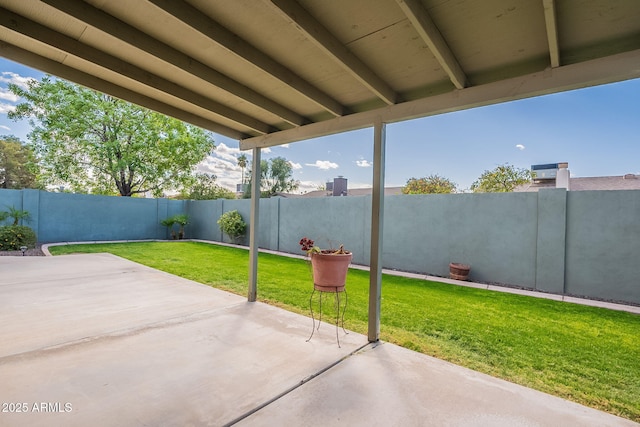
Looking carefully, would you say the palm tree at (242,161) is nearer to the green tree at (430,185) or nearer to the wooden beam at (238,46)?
the green tree at (430,185)

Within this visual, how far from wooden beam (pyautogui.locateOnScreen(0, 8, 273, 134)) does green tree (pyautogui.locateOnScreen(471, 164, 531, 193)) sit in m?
13.2

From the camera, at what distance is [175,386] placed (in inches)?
81.0

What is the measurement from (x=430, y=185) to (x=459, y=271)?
34.1ft

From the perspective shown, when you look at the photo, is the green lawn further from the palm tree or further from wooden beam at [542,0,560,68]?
the palm tree

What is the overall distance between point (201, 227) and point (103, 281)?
7.91 m

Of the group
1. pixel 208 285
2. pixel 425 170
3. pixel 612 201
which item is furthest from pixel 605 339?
pixel 425 170

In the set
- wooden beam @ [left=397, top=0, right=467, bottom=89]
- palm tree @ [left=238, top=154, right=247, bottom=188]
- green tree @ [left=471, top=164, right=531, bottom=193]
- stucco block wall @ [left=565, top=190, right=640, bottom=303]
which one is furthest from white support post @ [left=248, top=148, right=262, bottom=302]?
palm tree @ [left=238, top=154, right=247, bottom=188]

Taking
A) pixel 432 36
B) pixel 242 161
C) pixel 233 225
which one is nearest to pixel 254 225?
pixel 432 36

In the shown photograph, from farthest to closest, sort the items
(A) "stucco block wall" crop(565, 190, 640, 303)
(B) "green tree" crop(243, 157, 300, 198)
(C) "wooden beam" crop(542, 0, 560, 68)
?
(B) "green tree" crop(243, 157, 300, 198)
(A) "stucco block wall" crop(565, 190, 640, 303)
(C) "wooden beam" crop(542, 0, 560, 68)

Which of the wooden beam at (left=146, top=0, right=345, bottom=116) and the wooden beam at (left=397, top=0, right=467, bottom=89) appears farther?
the wooden beam at (left=146, top=0, right=345, bottom=116)

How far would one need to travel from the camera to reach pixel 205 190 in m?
20.6

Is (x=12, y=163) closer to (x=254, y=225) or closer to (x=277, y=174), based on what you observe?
(x=277, y=174)

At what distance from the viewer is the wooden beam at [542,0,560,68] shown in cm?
144

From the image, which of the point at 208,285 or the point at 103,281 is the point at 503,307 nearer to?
the point at 208,285
